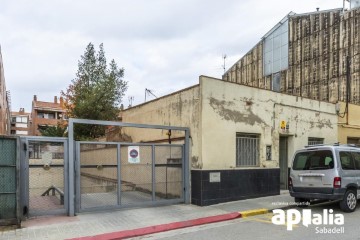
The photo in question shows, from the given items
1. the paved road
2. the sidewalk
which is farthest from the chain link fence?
the paved road

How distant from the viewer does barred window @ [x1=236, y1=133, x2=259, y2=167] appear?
11219mm

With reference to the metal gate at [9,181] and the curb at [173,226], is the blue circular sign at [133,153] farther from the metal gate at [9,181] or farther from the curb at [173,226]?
the metal gate at [9,181]

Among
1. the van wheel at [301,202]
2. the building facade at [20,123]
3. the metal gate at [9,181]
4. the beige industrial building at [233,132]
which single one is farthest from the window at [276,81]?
the building facade at [20,123]

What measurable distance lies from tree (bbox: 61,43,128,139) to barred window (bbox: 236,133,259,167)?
46.4ft

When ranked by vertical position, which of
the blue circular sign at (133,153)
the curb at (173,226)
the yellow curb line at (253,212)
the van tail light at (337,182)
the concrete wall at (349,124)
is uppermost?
the concrete wall at (349,124)

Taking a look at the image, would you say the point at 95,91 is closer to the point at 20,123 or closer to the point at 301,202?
the point at 301,202

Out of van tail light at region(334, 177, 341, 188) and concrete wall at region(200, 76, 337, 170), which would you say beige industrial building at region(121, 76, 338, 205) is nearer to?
concrete wall at region(200, 76, 337, 170)

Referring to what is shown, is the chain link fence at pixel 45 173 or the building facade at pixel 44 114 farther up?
the building facade at pixel 44 114

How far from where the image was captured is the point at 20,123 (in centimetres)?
8088

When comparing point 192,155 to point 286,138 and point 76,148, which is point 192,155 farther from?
point 286,138

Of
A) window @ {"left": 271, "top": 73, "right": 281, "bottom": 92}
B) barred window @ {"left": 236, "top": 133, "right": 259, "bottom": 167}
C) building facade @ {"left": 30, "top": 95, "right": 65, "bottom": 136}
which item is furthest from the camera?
building facade @ {"left": 30, "top": 95, "right": 65, "bottom": 136}

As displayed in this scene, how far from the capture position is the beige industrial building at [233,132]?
10102mm

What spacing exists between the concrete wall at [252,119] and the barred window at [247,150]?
0.21m

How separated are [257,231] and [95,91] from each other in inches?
741
